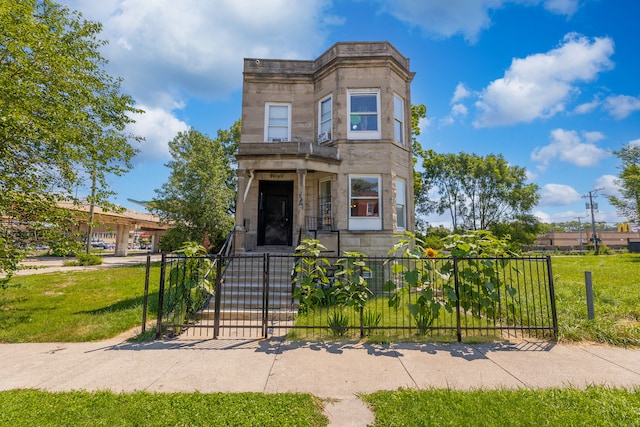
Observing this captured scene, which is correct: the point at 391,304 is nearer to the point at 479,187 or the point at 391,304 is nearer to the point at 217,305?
the point at 217,305

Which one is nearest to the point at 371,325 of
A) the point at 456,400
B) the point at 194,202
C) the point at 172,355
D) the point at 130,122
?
the point at 456,400

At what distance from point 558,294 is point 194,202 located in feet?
64.3

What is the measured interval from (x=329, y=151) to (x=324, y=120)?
198cm

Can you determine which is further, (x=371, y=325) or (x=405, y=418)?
(x=371, y=325)

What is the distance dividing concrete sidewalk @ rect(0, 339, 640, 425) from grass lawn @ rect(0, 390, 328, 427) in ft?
0.78

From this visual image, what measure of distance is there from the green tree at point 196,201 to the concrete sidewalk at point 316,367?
1500 cm

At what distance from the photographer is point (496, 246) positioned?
6.14 metres

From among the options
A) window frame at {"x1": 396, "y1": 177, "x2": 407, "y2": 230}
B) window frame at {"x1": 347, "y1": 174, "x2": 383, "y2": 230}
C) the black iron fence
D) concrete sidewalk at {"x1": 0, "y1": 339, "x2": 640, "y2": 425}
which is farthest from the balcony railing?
concrete sidewalk at {"x1": 0, "y1": 339, "x2": 640, "y2": 425}

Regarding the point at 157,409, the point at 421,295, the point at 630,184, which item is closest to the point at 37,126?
the point at 157,409

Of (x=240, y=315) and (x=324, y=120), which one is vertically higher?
(x=324, y=120)

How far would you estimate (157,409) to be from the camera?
308 cm

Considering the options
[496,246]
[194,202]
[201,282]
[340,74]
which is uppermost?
[340,74]

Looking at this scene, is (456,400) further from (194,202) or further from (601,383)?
(194,202)

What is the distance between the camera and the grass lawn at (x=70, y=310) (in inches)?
231
